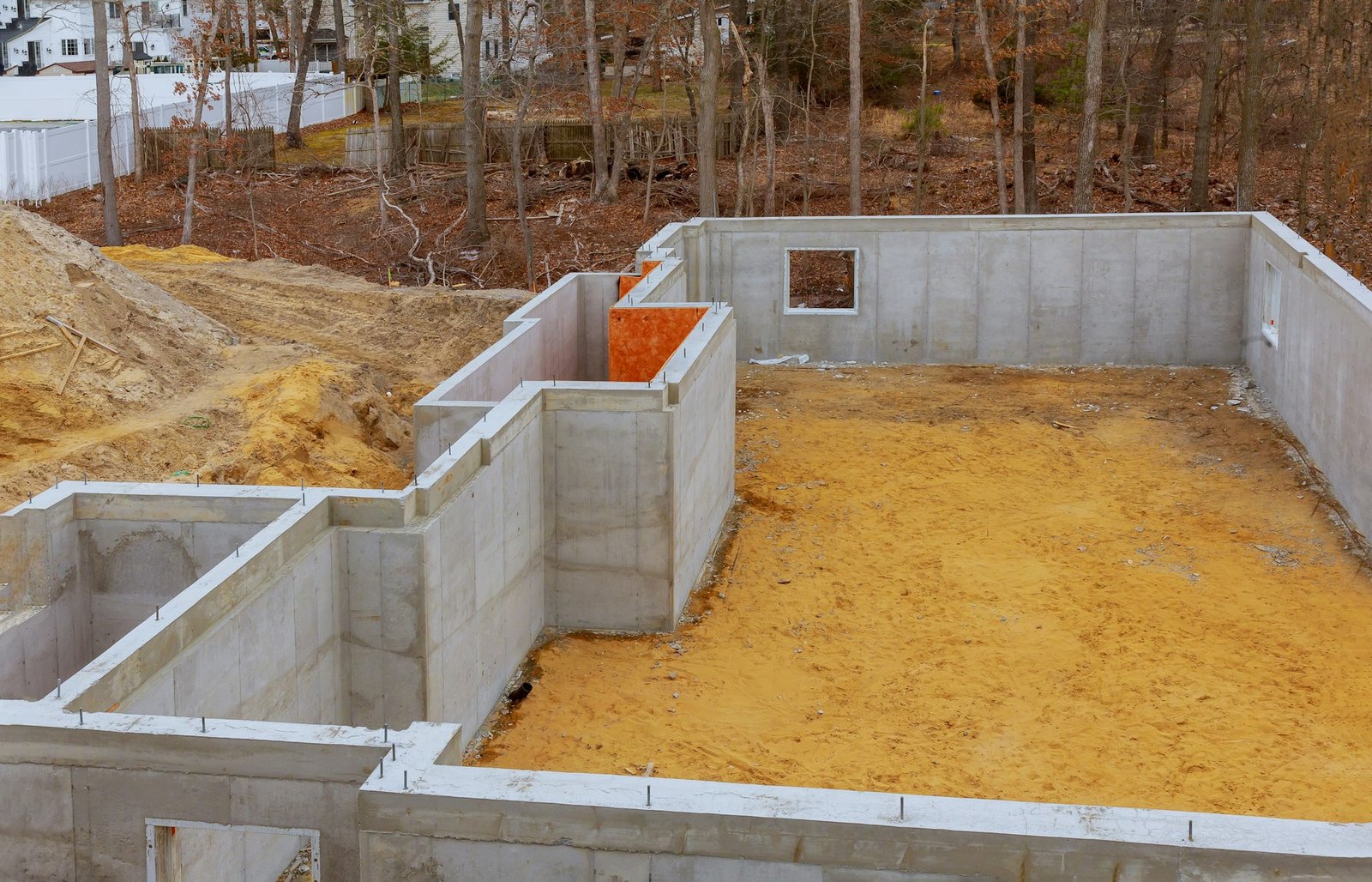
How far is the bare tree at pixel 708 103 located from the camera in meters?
30.1

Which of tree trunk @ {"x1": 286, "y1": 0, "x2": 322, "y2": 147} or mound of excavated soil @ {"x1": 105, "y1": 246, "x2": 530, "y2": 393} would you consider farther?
tree trunk @ {"x1": 286, "y1": 0, "x2": 322, "y2": 147}

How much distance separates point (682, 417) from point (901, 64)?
30528 millimetres

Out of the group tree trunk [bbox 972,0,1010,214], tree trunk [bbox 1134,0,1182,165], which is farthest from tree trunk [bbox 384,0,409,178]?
tree trunk [bbox 1134,0,1182,165]

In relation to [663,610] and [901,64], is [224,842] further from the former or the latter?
[901,64]

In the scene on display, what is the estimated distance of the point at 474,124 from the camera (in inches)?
1300

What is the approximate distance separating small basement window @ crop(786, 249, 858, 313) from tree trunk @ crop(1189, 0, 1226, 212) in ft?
26.8

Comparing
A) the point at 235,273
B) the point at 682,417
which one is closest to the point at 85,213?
the point at 235,273

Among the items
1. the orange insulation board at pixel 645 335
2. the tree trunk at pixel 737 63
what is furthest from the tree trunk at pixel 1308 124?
the orange insulation board at pixel 645 335

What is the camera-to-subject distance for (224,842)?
369 inches

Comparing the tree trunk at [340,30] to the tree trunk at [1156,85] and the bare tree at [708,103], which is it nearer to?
the bare tree at [708,103]

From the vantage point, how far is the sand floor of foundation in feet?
40.9

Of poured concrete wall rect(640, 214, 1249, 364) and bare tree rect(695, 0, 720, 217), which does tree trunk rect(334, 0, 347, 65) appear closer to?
bare tree rect(695, 0, 720, 217)

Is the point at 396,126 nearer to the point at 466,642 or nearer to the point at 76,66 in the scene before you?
the point at 466,642

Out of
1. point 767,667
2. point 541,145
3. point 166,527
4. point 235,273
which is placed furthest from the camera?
point 541,145
